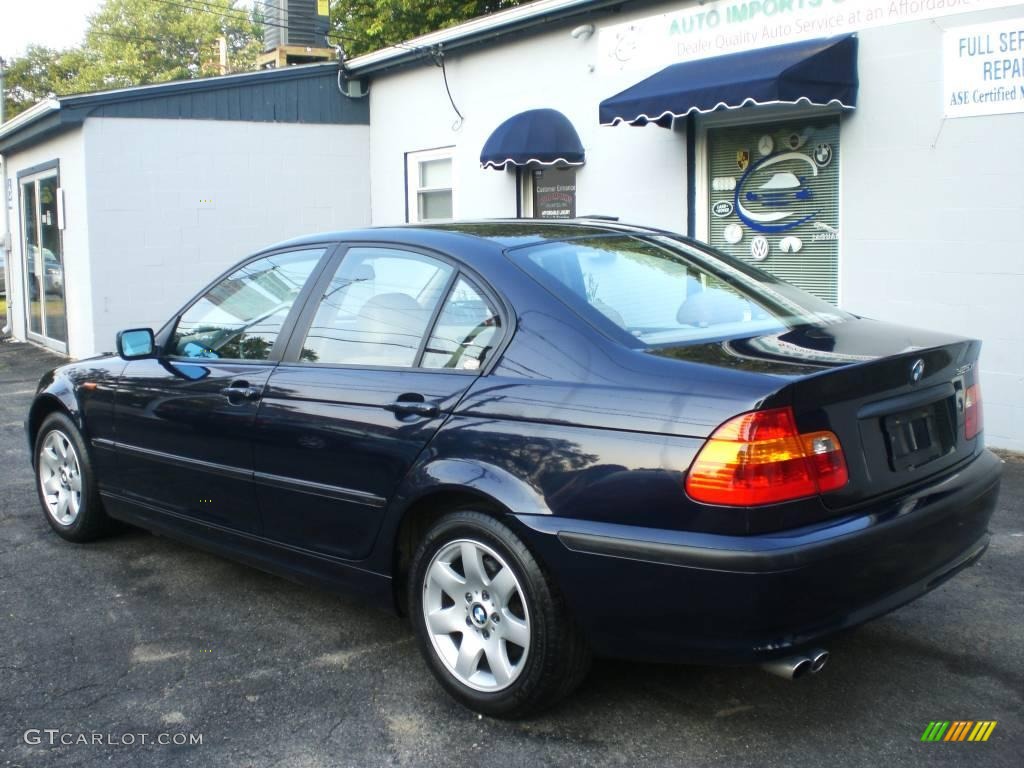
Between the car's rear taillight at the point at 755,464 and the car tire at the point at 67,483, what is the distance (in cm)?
344

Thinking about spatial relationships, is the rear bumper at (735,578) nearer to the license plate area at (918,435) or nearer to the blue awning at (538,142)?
the license plate area at (918,435)

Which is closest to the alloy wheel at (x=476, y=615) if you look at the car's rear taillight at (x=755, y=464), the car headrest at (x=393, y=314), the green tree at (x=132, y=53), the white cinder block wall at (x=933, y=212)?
the car's rear taillight at (x=755, y=464)

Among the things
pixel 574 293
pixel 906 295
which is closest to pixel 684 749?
pixel 574 293

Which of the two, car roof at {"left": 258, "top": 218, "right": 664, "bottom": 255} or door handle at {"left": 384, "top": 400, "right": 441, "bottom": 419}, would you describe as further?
car roof at {"left": 258, "top": 218, "right": 664, "bottom": 255}

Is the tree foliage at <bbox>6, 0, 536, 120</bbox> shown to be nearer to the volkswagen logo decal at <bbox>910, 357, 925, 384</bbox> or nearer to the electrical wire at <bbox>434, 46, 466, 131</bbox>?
the electrical wire at <bbox>434, 46, 466, 131</bbox>

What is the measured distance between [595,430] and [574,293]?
58 cm

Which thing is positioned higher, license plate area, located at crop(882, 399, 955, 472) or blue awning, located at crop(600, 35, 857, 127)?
blue awning, located at crop(600, 35, 857, 127)

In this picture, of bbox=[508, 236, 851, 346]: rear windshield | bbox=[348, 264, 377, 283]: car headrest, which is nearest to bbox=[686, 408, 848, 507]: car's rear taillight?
bbox=[508, 236, 851, 346]: rear windshield

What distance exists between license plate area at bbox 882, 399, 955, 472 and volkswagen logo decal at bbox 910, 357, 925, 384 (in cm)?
10

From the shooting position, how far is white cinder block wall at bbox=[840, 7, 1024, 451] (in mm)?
7164

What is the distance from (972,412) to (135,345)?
11.4 feet

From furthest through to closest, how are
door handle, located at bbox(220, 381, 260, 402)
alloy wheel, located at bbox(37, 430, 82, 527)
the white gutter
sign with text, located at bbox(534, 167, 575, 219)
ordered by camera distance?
sign with text, located at bbox(534, 167, 575, 219), the white gutter, alloy wheel, located at bbox(37, 430, 82, 527), door handle, located at bbox(220, 381, 260, 402)

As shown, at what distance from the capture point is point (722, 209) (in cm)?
→ 920

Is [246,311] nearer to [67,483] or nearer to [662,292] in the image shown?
[67,483]
